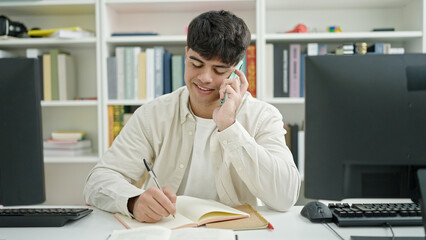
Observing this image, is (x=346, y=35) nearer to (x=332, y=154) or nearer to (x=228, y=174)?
(x=228, y=174)

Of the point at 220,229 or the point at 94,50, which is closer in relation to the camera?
the point at 220,229

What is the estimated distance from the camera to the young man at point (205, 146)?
A: 3.79 feet

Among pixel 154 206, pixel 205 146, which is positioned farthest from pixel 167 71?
pixel 154 206

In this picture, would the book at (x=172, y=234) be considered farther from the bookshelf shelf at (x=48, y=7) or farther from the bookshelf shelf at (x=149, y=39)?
the bookshelf shelf at (x=48, y=7)

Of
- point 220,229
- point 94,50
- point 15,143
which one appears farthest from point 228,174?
point 94,50

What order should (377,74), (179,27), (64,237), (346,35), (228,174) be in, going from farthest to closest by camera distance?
(179,27)
(346,35)
(228,174)
(64,237)
(377,74)

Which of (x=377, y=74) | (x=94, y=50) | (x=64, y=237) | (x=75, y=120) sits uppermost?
(x=94, y=50)

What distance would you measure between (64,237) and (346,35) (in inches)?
73.0

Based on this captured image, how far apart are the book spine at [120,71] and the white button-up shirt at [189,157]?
0.86 meters

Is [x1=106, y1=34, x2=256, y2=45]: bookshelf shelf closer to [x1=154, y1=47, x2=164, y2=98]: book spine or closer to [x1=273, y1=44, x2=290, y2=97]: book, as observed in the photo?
[x1=154, y1=47, x2=164, y2=98]: book spine

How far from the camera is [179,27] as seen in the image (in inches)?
102

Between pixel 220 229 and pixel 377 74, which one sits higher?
pixel 377 74

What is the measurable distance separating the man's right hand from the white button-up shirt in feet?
0.19

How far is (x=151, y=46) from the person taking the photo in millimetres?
2564
